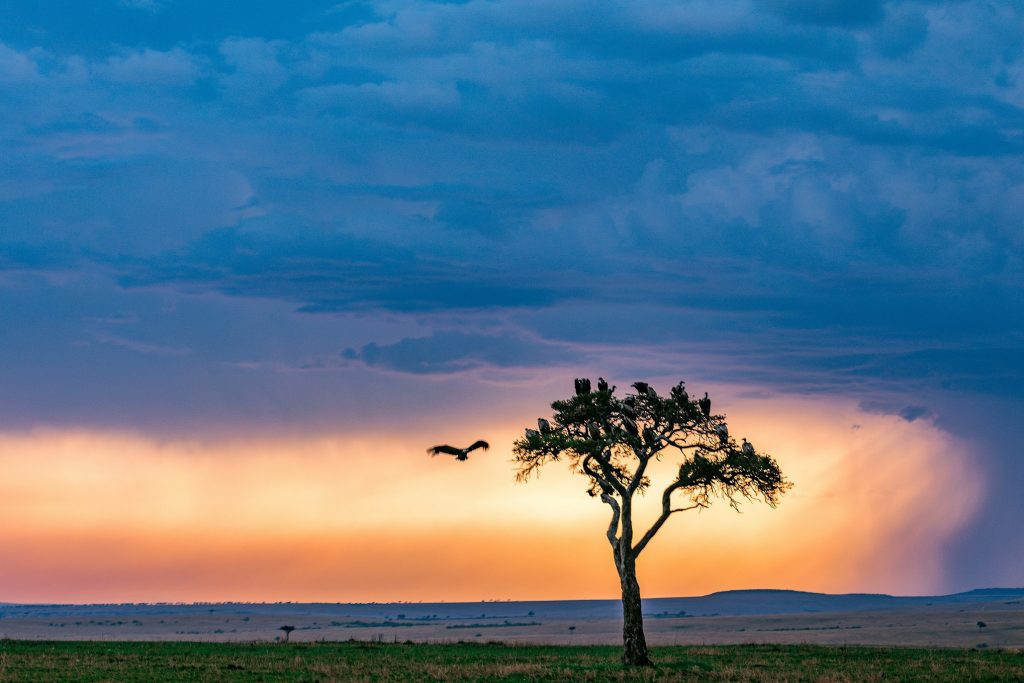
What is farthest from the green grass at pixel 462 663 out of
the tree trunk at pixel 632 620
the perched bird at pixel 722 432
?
the perched bird at pixel 722 432

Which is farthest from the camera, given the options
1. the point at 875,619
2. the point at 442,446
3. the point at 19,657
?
the point at 875,619

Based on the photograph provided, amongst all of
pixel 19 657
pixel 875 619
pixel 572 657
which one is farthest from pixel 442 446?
pixel 875 619

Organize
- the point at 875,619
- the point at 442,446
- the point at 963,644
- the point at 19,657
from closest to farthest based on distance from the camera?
the point at 19,657
the point at 442,446
the point at 963,644
the point at 875,619

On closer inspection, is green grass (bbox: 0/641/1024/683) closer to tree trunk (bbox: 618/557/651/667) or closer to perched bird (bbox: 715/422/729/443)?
tree trunk (bbox: 618/557/651/667)

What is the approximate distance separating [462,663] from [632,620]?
24.7 ft

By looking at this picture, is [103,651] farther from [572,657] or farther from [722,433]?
[722,433]

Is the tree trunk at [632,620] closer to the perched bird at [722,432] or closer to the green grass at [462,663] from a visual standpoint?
the green grass at [462,663]

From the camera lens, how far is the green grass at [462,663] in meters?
47.2

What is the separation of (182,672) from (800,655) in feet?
95.8

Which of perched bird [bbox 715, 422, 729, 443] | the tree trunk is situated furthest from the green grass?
perched bird [bbox 715, 422, 729, 443]

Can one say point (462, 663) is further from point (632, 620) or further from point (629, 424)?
point (629, 424)

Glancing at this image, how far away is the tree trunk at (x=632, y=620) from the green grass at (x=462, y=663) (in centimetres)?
107

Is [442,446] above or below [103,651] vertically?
above

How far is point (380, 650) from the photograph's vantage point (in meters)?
63.8
